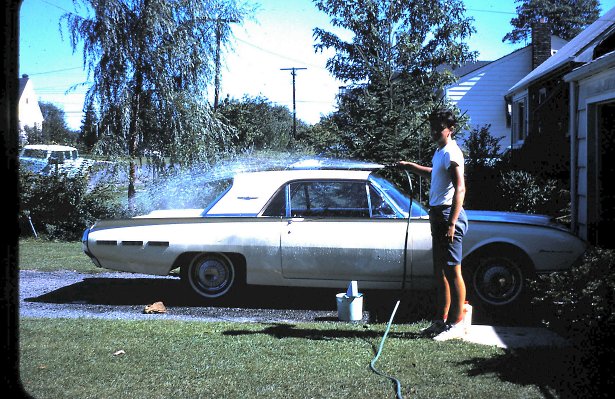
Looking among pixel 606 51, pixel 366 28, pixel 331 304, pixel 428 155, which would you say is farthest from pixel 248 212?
pixel 366 28

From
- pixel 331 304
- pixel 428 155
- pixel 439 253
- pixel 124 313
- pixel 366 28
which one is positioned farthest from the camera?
pixel 366 28

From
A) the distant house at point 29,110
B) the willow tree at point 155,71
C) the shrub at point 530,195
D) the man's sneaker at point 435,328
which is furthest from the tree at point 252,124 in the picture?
the distant house at point 29,110

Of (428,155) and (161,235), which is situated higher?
(428,155)

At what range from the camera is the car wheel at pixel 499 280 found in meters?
6.56

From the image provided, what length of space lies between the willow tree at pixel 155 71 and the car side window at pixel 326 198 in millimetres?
7585

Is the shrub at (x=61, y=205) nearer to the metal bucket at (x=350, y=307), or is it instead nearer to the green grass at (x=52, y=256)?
the green grass at (x=52, y=256)

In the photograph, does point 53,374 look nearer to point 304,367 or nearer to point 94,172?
point 304,367

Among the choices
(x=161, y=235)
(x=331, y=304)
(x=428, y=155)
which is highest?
(x=428, y=155)

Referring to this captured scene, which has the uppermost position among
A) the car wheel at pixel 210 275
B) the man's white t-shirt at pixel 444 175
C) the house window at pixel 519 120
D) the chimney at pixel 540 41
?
the chimney at pixel 540 41

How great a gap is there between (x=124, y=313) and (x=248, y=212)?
1.69 meters

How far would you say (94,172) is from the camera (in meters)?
14.7

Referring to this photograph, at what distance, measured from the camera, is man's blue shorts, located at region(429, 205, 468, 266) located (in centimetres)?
538

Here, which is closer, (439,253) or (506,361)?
(506,361)

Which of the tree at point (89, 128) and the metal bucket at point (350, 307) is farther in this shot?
the tree at point (89, 128)
